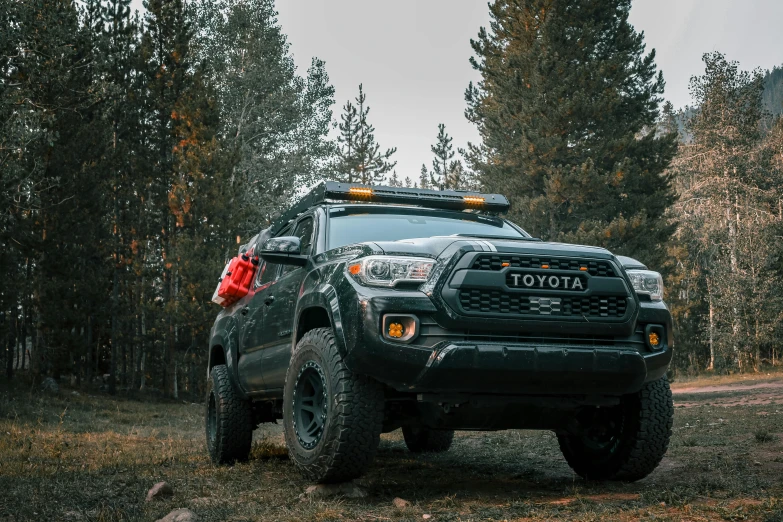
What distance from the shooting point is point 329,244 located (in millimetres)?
5801

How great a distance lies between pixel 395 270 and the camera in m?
4.60

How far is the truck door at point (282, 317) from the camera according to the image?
5.81 metres

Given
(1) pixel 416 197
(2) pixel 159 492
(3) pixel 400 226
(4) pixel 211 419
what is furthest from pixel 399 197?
(2) pixel 159 492

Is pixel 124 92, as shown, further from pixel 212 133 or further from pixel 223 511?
pixel 223 511

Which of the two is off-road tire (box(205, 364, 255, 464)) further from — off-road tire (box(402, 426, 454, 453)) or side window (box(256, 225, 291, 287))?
off-road tire (box(402, 426, 454, 453))

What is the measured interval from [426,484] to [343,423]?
1.46 metres

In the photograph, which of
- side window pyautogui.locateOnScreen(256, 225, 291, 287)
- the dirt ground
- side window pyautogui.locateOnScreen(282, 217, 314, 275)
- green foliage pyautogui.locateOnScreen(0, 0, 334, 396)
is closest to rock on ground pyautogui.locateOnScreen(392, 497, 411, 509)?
the dirt ground

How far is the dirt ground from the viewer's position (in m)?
4.26

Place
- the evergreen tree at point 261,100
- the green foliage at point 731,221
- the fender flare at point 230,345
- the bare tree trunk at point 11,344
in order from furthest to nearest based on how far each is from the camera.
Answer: the green foliage at point 731,221, the evergreen tree at point 261,100, the bare tree trunk at point 11,344, the fender flare at point 230,345

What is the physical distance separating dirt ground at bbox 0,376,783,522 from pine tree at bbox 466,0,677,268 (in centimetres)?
1470

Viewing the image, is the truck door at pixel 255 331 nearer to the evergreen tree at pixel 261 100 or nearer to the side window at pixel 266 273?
the side window at pixel 266 273

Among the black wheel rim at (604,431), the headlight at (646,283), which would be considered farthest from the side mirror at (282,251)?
the black wheel rim at (604,431)

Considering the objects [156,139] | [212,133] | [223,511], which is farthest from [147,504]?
[156,139]

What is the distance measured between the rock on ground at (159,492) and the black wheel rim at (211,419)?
227cm
